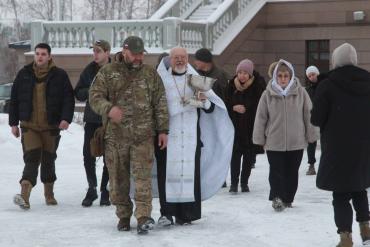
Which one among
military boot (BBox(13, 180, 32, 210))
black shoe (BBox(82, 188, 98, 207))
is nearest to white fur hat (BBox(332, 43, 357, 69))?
black shoe (BBox(82, 188, 98, 207))

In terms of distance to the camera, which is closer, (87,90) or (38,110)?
(38,110)

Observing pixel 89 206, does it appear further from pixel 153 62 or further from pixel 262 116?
pixel 153 62

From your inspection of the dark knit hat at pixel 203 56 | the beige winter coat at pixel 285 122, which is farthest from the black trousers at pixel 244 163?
the beige winter coat at pixel 285 122

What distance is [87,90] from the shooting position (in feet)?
34.5

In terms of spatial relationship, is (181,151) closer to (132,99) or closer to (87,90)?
(132,99)

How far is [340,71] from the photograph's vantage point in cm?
766

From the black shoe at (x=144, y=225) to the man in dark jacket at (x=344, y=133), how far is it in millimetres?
1680

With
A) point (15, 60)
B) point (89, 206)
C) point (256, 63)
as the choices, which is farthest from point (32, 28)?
point (15, 60)

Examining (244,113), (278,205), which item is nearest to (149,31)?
(244,113)

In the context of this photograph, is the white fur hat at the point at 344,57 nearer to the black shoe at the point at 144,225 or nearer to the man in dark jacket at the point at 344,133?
the man in dark jacket at the point at 344,133

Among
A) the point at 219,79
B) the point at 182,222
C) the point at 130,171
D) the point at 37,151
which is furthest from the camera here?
the point at 219,79

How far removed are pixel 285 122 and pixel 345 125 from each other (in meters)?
2.47

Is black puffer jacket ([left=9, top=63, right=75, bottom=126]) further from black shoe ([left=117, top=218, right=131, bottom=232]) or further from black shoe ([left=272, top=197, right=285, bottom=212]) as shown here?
black shoe ([left=272, top=197, right=285, bottom=212])

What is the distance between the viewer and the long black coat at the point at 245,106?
11945 mm
